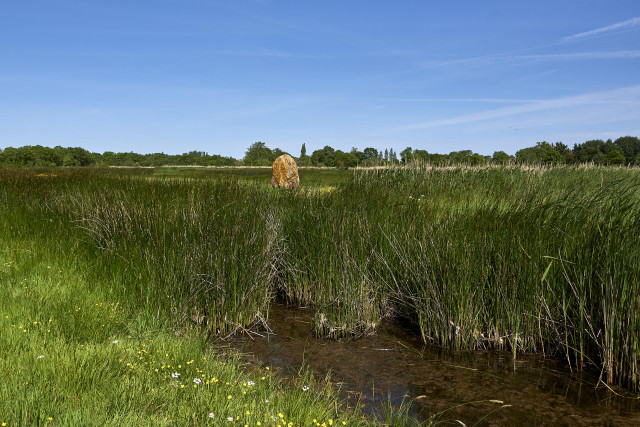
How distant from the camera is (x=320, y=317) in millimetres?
5418

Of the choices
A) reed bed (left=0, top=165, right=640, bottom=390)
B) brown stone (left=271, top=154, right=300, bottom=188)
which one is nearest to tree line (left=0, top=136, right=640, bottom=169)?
brown stone (left=271, top=154, right=300, bottom=188)

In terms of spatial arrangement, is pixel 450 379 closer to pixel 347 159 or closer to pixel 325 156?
pixel 347 159

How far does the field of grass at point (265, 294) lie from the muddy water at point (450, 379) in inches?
8.8

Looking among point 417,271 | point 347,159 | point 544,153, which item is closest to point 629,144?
point 544,153

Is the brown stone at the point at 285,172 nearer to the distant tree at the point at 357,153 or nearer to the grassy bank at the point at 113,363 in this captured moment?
the grassy bank at the point at 113,363

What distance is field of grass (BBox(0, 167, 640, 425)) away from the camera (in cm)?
314

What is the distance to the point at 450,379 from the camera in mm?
4422

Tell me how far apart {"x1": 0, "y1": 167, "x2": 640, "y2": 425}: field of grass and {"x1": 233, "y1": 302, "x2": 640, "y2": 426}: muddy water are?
22cm

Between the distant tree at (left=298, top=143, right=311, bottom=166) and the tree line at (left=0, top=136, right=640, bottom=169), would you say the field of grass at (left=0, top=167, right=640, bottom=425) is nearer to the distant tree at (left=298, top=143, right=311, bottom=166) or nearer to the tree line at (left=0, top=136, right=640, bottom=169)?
the tree line at (left=0, top=136, right=640, bottom=169)

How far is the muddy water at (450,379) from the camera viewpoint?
12.6 ft

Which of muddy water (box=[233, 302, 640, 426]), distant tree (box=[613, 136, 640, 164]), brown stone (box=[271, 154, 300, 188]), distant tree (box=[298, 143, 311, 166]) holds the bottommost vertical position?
muddy water (box=[233, 302, 640, 426])

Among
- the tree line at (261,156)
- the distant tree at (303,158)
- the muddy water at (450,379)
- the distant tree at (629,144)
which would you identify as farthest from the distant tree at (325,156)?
the muddy water at (450,379)

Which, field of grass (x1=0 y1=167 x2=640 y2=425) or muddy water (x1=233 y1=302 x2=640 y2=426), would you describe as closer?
field of grass (x1=0 y1=167 x2=640 y2=425)

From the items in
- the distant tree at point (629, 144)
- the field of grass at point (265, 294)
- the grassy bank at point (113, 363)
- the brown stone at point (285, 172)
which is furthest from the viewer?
the distant tree at point (629, 144)
